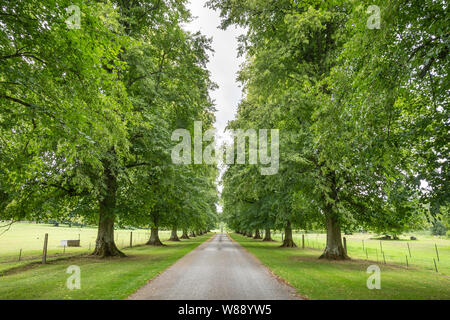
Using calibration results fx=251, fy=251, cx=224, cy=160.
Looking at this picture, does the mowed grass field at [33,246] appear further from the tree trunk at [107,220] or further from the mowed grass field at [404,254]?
the mowed grass field at [404,254]

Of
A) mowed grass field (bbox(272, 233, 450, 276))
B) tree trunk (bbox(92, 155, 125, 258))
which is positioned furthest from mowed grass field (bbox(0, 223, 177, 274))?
mowed grass field (bbox(272, 233, 450, 276))

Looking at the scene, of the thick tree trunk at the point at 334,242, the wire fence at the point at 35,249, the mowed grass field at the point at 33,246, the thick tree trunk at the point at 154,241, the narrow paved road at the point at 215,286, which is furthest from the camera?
the thick tree trunk at the point at 154,241

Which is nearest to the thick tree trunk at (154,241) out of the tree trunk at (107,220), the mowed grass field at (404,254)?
the tree trunk at (107,220)

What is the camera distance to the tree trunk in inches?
599

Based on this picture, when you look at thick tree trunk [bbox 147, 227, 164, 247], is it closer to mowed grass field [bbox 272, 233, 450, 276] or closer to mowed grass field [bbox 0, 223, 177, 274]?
mowed grass field [bbox 0, 223, 177, 274]

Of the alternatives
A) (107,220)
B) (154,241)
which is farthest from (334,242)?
(154,241)

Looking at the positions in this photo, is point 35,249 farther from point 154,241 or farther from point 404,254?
point 404,254

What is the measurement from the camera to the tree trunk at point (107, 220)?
1520 cm

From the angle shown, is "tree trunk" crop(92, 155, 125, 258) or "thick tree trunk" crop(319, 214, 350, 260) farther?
"thick tree trunk" crop(319, 214, 350, 260)
